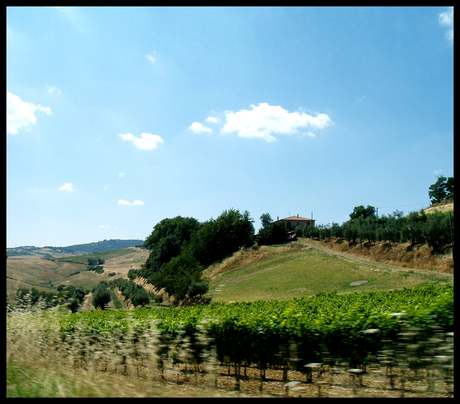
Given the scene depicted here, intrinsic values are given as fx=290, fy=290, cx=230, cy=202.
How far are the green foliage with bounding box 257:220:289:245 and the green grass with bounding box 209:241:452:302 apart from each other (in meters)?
12.0

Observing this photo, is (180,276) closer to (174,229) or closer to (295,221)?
(174,229)

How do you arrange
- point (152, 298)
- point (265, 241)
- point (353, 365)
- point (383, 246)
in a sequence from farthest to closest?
point (265, 241), point (383, 246), point (152, 298), point (353, 365)

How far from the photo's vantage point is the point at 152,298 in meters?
36.7

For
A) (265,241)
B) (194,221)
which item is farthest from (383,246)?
(194,221)

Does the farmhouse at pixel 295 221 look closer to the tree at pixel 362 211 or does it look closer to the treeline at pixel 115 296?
the tree at pixel 362 211

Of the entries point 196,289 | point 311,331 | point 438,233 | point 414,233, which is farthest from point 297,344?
point 414,233

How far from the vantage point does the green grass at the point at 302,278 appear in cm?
2712

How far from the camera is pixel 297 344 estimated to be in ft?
14.6

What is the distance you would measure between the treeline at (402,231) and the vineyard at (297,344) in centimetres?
3449

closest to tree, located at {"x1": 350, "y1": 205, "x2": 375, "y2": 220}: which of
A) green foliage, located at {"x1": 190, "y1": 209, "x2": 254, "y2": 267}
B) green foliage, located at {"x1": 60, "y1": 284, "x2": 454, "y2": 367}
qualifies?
green foliage, located at {"x1": 190, "y1": 209, "x2": 254, "y2": 267}

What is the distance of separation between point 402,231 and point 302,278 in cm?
1760
